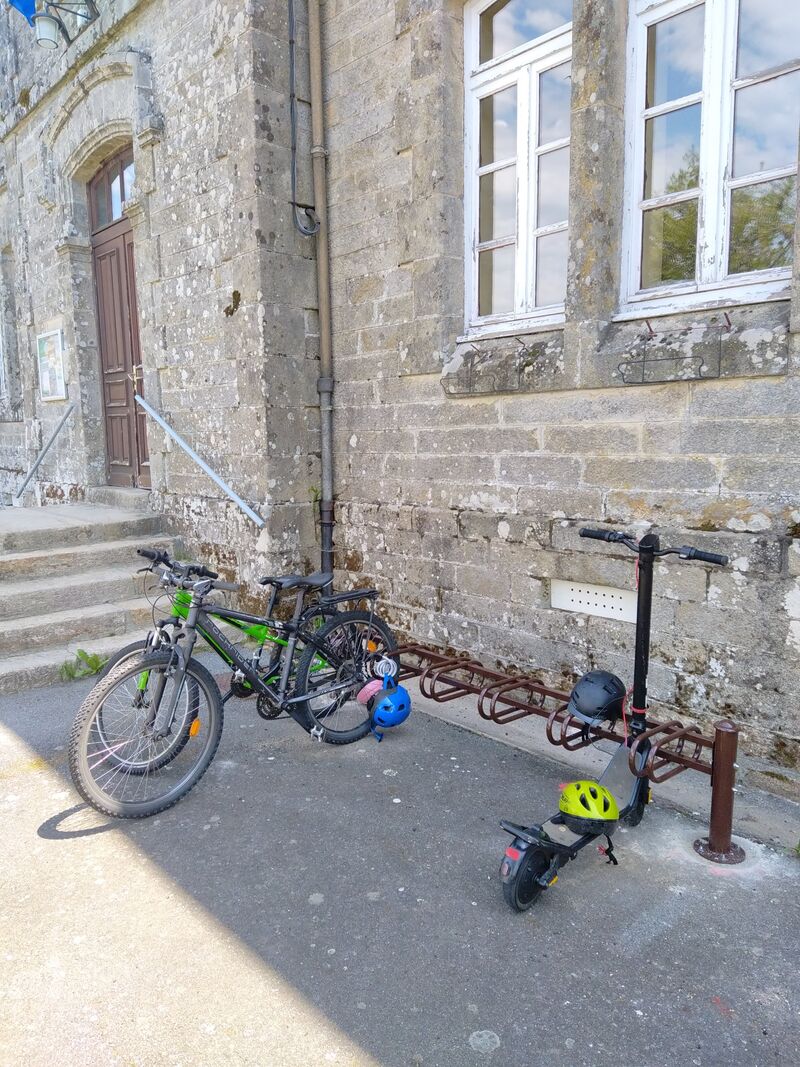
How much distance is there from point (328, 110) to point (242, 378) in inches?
75.4

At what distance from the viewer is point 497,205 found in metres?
4.32

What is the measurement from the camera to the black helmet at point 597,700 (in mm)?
2732

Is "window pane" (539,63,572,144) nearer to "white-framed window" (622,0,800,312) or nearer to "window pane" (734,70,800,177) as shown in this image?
"white-framed window" (622,0,800,312)

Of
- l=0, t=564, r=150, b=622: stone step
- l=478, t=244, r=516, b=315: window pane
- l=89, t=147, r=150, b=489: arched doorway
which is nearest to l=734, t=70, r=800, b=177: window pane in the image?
l=478, t=244, r=516, b=315: window pane

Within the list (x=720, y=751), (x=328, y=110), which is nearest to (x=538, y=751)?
(x=720, y=751)

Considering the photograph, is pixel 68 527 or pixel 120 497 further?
pixel 120 497

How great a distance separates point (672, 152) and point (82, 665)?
14.4 ft

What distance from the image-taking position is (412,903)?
246 centimetres

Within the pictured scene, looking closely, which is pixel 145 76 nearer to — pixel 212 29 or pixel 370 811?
pixel 212 29

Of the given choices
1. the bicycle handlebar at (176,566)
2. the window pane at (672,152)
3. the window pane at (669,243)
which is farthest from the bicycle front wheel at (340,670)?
the window pane at (672,152)

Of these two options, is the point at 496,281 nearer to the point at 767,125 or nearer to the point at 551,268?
the point at 551,268

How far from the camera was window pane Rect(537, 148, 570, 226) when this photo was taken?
3.94m

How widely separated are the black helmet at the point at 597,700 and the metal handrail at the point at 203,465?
2.90 metres

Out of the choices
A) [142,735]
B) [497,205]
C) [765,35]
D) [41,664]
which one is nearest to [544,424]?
[497,205]
